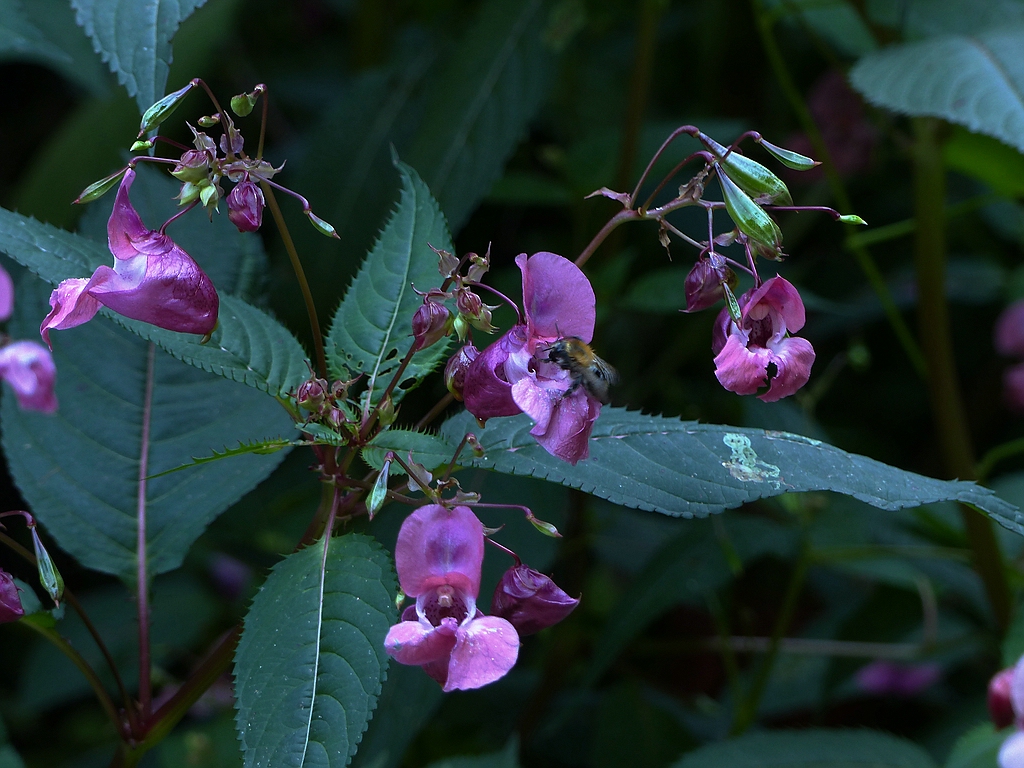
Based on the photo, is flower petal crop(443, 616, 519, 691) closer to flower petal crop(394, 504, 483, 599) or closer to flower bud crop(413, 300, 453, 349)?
flower petal crop(394, 504, 483, 599)

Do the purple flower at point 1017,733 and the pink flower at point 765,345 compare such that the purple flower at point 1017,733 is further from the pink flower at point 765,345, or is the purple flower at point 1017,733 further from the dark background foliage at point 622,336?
the dark background foliage at point 622,336

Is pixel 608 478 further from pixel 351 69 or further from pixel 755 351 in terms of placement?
pixel 351 69

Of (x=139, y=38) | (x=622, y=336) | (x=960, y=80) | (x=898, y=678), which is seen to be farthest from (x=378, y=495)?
(x=898, y=678)

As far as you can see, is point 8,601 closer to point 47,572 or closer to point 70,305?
point 47,572

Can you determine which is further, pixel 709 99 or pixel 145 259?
pixel 709 99

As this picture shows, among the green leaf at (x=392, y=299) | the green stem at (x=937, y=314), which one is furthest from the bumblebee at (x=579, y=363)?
the green stem at (x=937, y=314)

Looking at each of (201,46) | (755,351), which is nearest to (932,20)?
(755,351)
